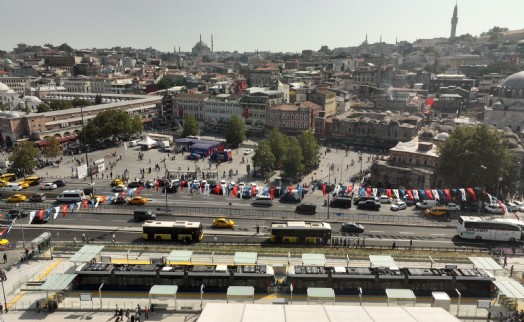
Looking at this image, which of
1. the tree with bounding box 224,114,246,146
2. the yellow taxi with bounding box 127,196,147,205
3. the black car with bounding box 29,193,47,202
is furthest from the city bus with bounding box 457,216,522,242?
the tree with bounding box 224,114,246,146

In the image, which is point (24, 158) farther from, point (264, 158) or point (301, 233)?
point (301, 233)

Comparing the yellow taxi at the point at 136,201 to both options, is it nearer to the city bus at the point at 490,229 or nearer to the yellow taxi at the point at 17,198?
the yellow taxi at the point at 17,198

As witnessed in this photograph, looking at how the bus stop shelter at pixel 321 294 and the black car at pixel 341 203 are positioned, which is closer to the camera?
the bus stop shelter at pixel 321 294

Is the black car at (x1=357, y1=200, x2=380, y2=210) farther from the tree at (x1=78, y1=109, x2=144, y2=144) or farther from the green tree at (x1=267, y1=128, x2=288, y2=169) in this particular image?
the tree at (x1=78, y1=109, x2=144, y2=144)

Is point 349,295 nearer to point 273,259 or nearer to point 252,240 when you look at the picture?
point 273,259

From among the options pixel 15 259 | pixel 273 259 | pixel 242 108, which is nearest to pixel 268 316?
pixel 273 259

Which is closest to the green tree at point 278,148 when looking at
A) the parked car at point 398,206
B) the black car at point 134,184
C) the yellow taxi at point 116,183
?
the parked car at point 398,206
